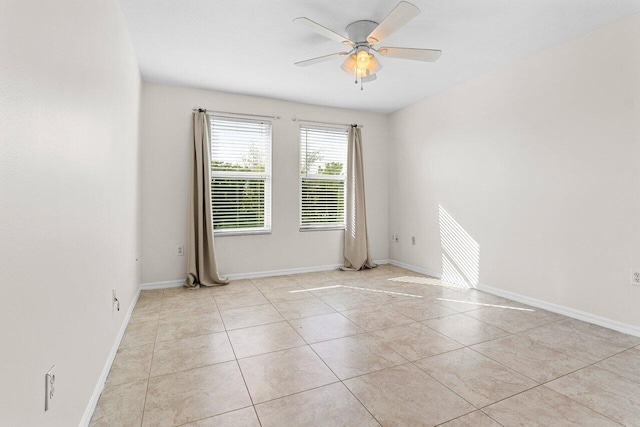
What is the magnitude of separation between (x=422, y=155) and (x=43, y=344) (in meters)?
4.49

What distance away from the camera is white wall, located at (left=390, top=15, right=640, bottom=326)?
2.53 m

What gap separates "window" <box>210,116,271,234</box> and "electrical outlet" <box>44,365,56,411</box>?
308 cm

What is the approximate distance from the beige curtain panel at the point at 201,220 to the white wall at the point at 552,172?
118 inches

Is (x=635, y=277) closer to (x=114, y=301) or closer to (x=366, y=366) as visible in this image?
(x=366, y=366)

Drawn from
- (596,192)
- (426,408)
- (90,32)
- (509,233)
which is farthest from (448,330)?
(90,32)

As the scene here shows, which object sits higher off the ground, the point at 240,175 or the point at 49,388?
the point at 240,175

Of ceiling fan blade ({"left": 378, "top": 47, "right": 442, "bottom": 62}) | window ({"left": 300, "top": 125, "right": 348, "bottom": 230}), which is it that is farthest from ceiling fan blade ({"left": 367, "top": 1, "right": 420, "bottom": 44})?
window ({"left": 300, "top": 125, "right": 348, "bottom": 230})

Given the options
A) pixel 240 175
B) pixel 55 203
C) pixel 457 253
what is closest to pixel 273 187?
pixel 240 175

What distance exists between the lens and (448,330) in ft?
8.48

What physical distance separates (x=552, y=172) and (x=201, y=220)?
3806mm

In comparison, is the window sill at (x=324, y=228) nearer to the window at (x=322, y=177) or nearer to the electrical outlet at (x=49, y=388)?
the window at (x=322, y=177)

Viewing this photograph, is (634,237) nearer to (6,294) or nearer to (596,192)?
(596,192)

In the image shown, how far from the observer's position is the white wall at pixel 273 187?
387cm

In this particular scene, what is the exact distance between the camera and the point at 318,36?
9.14 ft
